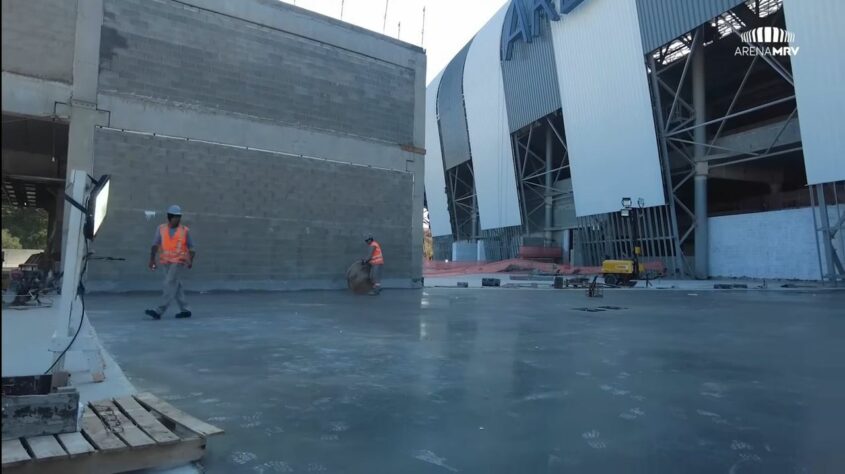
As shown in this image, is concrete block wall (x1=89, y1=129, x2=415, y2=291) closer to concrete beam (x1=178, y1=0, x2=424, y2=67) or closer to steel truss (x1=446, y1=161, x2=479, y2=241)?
concrete beam (x1=178, y1=0, x2=424, y2=67)

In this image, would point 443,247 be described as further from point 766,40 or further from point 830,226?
point 830,226

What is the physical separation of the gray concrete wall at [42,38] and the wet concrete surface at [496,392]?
309 inches

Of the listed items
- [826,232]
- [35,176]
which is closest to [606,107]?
[826,232]

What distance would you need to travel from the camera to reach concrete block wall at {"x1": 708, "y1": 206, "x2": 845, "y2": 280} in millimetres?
23531

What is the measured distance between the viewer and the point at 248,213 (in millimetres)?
15469

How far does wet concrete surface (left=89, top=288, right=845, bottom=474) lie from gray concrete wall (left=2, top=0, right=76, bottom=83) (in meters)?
7.85

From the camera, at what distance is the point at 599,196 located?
30250mm

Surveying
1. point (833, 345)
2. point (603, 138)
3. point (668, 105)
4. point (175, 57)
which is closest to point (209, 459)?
point (833, 345)

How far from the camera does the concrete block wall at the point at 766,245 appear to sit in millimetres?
23531

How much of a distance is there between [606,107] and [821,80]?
10222 millimetres

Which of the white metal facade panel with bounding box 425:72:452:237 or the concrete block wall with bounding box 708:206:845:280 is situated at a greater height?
the white metal facade panel with bounding box 425:72:452:237

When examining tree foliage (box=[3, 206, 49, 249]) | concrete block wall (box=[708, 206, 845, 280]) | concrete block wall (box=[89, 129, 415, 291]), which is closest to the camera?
concrete block wall (box=[89, 129, 415, 291])

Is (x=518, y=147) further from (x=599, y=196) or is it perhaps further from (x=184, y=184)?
(x=184, y=184)

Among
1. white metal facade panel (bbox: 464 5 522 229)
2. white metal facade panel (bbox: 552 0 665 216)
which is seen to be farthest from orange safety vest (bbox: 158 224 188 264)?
white metal facade panel (bbox: 464 5 522 229)
